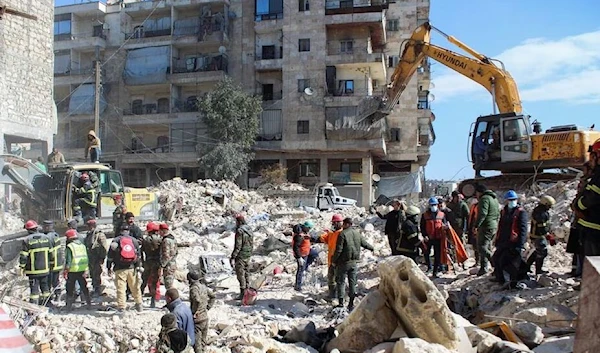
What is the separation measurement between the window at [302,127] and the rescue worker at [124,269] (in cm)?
2359

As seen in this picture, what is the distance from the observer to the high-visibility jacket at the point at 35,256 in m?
8.23

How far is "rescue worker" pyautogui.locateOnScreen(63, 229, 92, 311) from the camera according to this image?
8516mm

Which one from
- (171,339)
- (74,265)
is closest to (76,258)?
(74,265)

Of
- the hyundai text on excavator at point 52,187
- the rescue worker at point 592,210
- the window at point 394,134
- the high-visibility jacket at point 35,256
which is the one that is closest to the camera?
the rescue worker at point 592,210

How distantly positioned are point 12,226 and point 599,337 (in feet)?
49.2

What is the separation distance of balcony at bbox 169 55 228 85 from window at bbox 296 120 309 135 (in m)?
5.74

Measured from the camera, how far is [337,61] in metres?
31.2

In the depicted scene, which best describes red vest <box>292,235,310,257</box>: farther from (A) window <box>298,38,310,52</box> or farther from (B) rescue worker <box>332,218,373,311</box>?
(A) window <box>298,38,310,52</box>

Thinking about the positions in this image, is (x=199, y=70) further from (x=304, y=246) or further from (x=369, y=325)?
(x=369, y=325)

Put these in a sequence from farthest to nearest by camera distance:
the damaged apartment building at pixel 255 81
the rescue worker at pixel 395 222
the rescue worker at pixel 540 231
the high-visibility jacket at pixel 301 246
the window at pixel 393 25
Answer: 1. the window at pixel 393 25
2. the damaged apartment building at pixel 255 81
3. the high-visibility jacket at pixel 301 246
4. the rescue worker at pixel 395 222
5. the rescue worker at pixel 540 231

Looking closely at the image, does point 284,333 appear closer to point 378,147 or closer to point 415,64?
point 415,64

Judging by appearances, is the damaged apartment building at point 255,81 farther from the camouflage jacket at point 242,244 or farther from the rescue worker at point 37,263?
the rescue worker at point 37,263

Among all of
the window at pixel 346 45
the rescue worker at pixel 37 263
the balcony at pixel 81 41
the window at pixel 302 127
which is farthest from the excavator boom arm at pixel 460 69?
the balcony at pixel 81 41

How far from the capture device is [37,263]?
27.1ft
